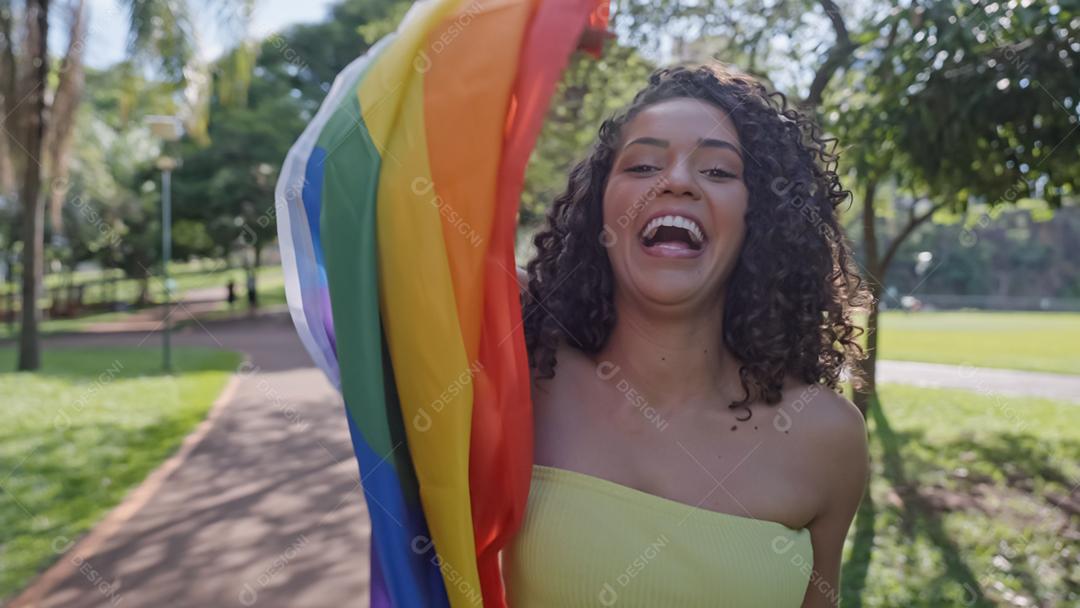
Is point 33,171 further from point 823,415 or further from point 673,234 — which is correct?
point 823,415

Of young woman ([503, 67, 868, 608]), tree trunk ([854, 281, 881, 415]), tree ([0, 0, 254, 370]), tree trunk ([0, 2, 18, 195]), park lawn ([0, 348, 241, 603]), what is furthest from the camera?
tree trunk ([0, 2, 18, 195])

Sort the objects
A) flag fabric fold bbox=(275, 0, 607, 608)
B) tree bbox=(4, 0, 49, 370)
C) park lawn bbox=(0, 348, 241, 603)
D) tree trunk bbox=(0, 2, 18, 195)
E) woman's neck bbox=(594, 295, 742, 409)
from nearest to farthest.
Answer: flag fabric fold bbox=(275, 0, 607, 608) → woman's neck bbox=(594, 295, 742, 409) → park lawn bbox=(0, 348, 241, 603) → tree trunk bbox=(0, 2, 18, 195) → tree bbox=(4, 0, 49, 370)

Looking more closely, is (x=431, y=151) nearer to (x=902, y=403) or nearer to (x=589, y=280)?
(x=589, y=280)

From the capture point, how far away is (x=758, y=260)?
2.00 metres

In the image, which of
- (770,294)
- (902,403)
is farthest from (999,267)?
(770,294)

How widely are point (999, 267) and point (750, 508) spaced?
62311mm

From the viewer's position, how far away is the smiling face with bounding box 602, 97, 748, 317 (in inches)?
71.2

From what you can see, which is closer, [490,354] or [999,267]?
[490,354]

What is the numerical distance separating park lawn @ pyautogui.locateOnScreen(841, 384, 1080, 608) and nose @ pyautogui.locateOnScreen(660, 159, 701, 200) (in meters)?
3.61

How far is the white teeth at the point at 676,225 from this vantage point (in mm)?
1804

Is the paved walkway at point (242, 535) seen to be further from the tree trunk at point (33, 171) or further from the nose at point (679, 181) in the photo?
the tree trunk at point (33, 171)

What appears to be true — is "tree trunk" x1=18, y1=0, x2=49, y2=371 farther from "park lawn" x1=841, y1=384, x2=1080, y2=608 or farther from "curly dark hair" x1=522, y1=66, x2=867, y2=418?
"curly dark hair" x1=522, y1=66, x2=867, y2=418

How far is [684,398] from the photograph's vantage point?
196 cm

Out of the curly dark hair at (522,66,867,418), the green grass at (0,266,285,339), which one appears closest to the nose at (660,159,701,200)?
the curly dark hair at (522,66,867,418)
